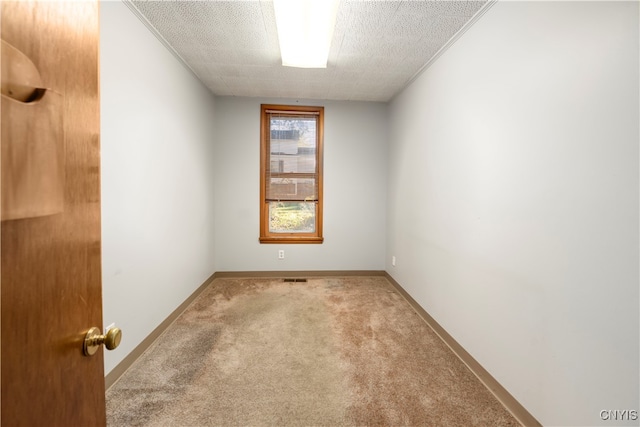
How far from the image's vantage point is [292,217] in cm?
396

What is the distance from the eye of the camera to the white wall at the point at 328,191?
3750mm

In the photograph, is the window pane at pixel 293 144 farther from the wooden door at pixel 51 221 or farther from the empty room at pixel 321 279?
the wooden door at pixel 51 221

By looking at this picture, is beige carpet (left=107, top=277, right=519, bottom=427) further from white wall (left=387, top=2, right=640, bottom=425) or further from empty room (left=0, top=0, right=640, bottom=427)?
white wall (left=387, top=2, right=640, bottom=425)

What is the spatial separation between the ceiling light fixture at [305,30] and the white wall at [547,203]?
1.04 m

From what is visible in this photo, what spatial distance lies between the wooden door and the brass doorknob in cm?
A: 2

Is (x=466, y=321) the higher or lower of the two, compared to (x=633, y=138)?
lower

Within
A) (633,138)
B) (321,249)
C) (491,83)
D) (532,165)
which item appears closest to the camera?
(633,138)

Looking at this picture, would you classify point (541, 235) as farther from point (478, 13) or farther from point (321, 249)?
point (321, 249)

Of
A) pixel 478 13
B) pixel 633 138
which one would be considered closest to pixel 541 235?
pixel 633 138

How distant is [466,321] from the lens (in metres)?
2.03

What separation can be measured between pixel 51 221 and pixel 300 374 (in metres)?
1.75

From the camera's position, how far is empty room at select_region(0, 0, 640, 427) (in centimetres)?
59

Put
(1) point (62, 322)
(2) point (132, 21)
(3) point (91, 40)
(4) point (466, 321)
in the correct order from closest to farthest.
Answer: (1) point (62, 322) < (3) point (91, 40) < (2) point (132, 21) < (4) point (466, 321)

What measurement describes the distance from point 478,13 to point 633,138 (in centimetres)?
137
